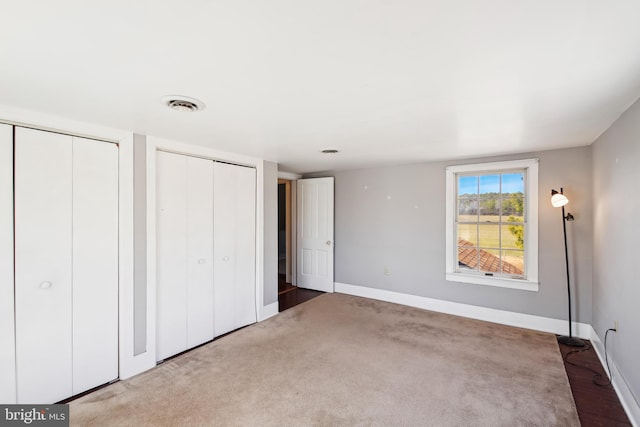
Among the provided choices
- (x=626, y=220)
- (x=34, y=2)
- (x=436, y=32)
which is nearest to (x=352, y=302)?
(x=626, y=220)

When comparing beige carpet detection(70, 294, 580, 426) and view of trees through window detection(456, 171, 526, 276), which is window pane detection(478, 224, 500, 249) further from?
beige carpet detection(70, 294, 580, 426)

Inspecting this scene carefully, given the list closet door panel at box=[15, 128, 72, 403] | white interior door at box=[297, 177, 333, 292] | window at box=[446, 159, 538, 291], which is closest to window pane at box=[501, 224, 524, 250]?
window at box=[446, 159, 538, 291]

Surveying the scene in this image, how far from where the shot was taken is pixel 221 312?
11.4 ft

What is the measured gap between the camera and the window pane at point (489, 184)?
386cm

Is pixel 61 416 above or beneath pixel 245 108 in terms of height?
beneath

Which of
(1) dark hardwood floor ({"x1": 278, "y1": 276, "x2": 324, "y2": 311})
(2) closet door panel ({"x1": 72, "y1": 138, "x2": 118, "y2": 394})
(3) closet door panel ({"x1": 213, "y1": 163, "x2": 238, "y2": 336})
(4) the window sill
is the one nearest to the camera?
(2) closet door panel ({"x1": 72, "y1": 138, "x2": 118, "y2": 394})

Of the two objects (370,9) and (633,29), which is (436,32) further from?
(633,29)

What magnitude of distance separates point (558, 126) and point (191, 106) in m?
2.98

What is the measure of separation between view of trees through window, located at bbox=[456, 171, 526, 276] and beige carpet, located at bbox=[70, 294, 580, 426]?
0.84m

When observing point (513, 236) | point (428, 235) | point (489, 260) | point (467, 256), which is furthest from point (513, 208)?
point (428, 235)

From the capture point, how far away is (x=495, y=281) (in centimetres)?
377

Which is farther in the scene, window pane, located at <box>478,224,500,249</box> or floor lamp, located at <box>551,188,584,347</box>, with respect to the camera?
window pane, located at <box>478,224,500,249</box>

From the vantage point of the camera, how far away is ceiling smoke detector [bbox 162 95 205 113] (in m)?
1.84

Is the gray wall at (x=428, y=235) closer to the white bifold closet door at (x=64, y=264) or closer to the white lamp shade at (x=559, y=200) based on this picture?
the white lamp shade at (x=559, y=200)
